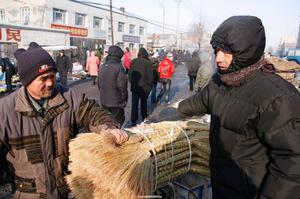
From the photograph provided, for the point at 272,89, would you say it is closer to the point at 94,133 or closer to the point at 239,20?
the point at 239,20

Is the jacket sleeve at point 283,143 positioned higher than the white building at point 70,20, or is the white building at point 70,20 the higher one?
the white building at point 70,20

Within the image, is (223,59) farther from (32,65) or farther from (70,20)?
(70,20)

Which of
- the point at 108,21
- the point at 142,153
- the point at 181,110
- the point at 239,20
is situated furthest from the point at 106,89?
the point at 108,21

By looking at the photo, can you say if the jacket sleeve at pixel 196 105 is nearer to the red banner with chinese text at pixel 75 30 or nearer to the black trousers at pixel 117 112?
the black trousers at pixel 117 112

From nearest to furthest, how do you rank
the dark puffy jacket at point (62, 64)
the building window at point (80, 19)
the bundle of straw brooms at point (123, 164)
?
the bundle of straw brooms at point (123, 164) → the dark puffy jacket at point (62, 64) → the building window at point (80, 19)

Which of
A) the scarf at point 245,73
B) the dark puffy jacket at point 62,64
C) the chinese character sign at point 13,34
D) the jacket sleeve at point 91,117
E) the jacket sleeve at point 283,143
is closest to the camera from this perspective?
the jacket sleeve at point 283,143

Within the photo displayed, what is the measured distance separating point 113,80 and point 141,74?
1984 mm

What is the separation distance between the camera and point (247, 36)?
1.80 metres

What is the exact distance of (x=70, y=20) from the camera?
3012cm

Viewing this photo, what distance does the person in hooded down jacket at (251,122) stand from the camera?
165 centimetres

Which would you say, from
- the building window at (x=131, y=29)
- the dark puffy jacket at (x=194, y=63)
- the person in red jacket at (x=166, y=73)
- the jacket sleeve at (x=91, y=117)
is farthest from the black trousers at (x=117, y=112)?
the building window at (x=131, y=29)

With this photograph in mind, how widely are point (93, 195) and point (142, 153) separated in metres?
0.46

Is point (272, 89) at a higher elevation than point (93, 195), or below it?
higher

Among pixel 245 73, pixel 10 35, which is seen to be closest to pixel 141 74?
pixel 245 73
